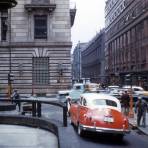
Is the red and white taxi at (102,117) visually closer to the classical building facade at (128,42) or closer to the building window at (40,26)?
the building window at (40,26)

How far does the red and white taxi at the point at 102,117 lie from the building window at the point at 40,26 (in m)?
35.0

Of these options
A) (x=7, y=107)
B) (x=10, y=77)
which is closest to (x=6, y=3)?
(x=7, y=107)

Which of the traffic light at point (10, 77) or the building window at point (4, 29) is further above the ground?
the building window at point (4, 29)

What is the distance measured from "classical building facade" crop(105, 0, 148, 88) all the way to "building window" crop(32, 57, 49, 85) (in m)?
→ 11.8

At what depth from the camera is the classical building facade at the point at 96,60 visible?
148 m

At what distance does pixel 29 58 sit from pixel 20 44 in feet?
6.04

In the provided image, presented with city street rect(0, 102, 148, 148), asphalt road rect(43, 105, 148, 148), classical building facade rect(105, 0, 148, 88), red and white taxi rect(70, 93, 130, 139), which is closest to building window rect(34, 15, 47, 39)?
classical building facade rect(105, 0, 148, 88)

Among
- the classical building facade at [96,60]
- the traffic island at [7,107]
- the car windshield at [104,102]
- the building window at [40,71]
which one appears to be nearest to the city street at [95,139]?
the traffic island at [7,107]

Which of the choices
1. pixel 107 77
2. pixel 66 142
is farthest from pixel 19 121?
pixel 107 77

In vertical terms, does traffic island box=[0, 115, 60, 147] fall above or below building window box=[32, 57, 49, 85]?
below

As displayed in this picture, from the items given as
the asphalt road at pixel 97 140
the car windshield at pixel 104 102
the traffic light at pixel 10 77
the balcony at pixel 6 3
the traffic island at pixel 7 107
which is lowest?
the asphalt road at pixel 97 140

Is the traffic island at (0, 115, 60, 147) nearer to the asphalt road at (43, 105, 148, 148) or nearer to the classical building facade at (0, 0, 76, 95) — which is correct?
the asphalt road at (43, 105, 148, 148)

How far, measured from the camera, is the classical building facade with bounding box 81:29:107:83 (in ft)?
485

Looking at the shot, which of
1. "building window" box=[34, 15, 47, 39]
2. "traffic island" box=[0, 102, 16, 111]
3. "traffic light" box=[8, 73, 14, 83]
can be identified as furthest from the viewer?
"building window" box=[34, 15, 47, 39]
